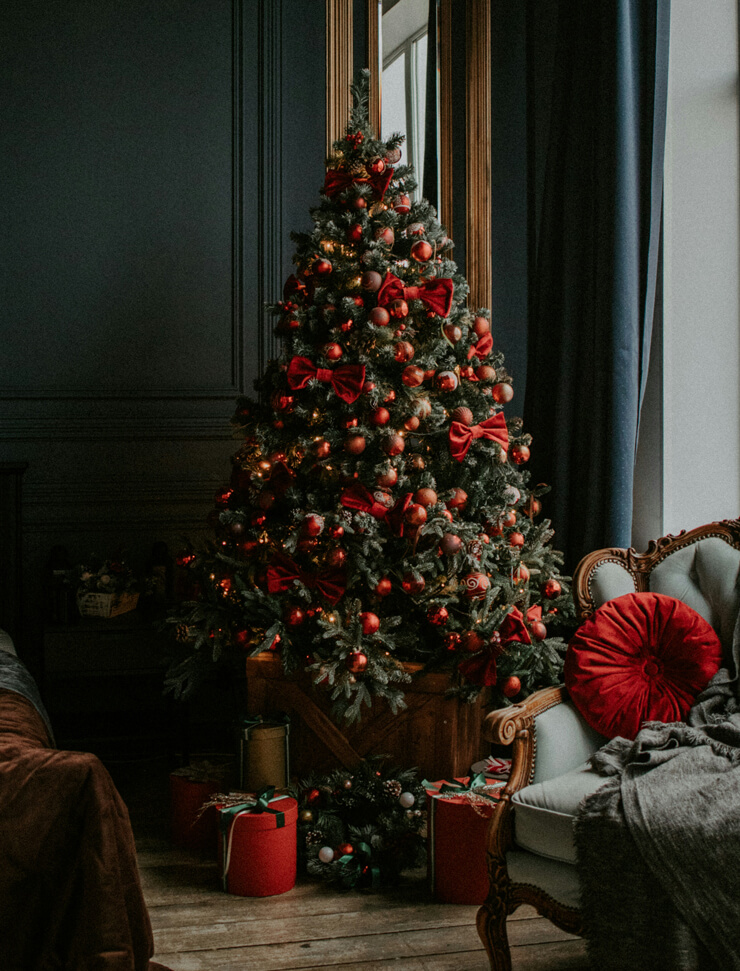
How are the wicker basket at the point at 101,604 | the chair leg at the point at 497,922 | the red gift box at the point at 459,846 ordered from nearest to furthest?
the chair leg at the point at 497,922, the red gift box at the point at 459,846, the wicker basket at the point at 101,604

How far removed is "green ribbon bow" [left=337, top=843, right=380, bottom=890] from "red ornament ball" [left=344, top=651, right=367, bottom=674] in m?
0.49

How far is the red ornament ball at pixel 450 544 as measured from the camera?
2619 millimetres

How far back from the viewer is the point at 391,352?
2.69 meters

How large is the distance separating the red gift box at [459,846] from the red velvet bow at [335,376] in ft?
3.90

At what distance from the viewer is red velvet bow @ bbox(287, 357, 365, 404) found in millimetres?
2619

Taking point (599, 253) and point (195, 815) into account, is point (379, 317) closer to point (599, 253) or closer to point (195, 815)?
point (599, 253)

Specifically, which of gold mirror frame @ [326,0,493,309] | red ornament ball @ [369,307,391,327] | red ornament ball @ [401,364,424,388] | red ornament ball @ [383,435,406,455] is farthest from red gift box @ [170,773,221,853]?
gold mirror frame @ [326,0,493,309]

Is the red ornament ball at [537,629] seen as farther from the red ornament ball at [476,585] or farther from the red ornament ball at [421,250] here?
the red ornament ball at [421,250]

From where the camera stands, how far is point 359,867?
247 cm

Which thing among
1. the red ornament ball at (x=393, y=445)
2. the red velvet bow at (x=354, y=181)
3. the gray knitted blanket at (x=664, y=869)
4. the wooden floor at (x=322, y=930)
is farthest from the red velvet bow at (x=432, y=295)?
the wooden floor at (x=322, y=930)

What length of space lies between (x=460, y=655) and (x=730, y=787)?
1042 millimetres

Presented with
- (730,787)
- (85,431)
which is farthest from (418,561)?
(85,431)

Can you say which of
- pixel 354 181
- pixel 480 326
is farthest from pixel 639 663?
pixel 354 181

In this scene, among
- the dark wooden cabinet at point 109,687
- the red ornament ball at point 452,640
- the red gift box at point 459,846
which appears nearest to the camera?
the red gift box at point 459,846
